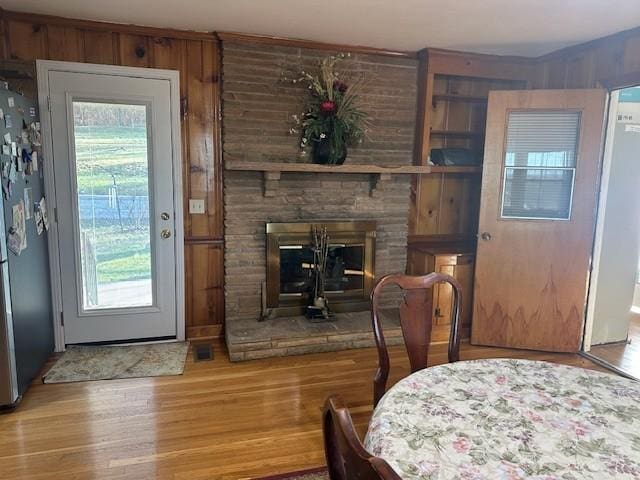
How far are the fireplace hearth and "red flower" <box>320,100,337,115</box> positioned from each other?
0.88 metres

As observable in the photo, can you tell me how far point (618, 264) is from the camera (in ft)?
11.8

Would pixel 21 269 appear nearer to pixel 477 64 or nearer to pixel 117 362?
pixel 117 362

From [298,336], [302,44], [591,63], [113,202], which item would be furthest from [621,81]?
[113,202]

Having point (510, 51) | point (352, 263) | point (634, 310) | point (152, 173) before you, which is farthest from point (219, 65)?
point (634, 310)

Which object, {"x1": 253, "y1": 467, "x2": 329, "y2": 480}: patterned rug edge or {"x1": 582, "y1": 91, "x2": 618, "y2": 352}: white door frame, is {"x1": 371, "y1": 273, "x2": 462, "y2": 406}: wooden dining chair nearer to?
{"x1": 253, "y1": 467, "x2": 329, "y2": 480}: patterned rug edge

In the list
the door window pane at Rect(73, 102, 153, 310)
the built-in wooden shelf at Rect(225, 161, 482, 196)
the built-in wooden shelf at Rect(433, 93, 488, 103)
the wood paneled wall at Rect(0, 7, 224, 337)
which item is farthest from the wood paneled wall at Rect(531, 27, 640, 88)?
the door window pane at Rect(73, 102, 153, 310)

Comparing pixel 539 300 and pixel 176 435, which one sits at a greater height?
pixel 539 300

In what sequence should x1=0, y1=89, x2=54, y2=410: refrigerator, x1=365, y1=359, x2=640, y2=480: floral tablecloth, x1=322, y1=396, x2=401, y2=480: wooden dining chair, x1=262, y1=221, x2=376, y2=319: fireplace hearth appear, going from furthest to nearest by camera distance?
1. x1=262, y1=221, x2=376, y2=319: fireplace hearth
2. x1=0, y1=89, x2=54, y2=410: refrigerator
3. x1=365, y1=359, x2=640, y2=480: floral tablecloth
4. x1=322, y1=396, x2=401, y2=480: wooden dining chair

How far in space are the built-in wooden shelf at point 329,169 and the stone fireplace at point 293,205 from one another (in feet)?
0.04

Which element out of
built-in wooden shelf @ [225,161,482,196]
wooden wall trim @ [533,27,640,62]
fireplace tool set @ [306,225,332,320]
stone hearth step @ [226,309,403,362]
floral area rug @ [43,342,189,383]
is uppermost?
wooden wall trim @ [533,27,640,62]

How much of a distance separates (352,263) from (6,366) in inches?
97.7

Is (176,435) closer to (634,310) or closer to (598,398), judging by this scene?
(598,398)

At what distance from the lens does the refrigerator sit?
236 cm

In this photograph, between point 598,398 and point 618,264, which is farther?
point 618,264
